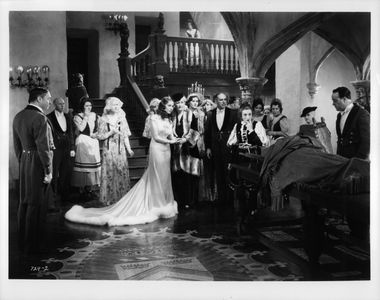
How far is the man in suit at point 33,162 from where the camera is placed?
5008 mm

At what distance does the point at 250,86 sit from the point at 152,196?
1.82 m

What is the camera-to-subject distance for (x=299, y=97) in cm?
572

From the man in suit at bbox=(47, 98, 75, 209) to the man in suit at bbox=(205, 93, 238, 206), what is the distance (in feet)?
5.97

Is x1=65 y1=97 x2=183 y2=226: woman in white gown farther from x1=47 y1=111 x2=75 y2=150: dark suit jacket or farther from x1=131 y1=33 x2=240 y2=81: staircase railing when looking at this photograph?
x1=47 y1=111 x2=75 y2=150: dark suit jacket

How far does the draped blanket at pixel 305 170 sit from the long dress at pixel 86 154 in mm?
2166

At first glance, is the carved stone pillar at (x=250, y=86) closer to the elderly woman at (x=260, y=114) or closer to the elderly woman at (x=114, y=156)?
the elderly woman at (x=260, y=114)

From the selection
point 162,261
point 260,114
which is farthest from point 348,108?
point 162,261

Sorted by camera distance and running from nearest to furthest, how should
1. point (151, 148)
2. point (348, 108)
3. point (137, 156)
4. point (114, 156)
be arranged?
point (348, 108)
point (151, 148)
point (114, 156)
point (137, 156)

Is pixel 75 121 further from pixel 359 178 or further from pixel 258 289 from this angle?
pixel 359 178

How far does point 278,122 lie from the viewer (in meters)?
5.89

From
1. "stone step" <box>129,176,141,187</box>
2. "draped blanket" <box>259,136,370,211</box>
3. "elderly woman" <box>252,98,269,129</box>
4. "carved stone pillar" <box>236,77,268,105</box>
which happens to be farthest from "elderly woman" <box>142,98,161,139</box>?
"draped blanket" <box>259,136,370,211</box>

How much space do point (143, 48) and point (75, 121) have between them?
1188 mm

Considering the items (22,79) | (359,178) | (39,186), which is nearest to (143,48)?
(22,79)

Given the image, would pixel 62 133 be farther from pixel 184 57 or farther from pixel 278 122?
pixel 278 122
